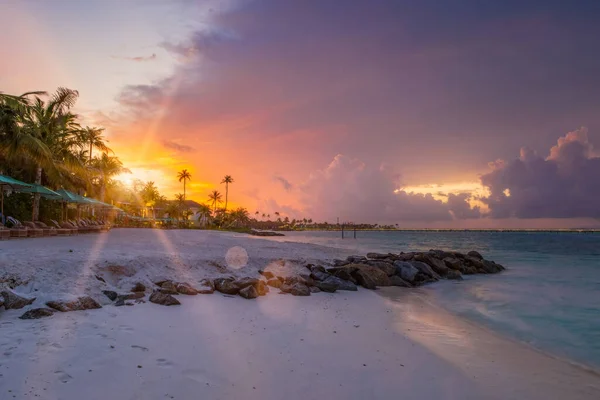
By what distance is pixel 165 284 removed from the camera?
11.1 metres

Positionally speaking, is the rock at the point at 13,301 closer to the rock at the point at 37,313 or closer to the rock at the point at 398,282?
the rock at the point at 37,313

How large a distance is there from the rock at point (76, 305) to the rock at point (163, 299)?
53.3 inches

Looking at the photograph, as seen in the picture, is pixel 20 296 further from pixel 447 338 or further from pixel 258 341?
pixel 447 338

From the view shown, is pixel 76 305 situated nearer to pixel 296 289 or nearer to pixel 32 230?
pixel 296 289

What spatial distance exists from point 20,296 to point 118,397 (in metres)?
5.34

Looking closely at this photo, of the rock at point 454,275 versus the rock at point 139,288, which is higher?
the rock at point 139,288

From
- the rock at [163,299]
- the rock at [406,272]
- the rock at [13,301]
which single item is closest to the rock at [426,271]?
the rock at [406,272]

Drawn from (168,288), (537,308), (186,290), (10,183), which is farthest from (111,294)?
(10,183)

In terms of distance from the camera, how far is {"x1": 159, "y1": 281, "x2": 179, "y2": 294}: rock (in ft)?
33.8

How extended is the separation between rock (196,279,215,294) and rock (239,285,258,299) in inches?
37.6

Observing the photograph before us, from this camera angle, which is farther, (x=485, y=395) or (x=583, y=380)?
(x=583, y=380)

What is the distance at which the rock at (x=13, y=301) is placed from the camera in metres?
7.85

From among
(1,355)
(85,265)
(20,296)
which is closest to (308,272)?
(85,265)

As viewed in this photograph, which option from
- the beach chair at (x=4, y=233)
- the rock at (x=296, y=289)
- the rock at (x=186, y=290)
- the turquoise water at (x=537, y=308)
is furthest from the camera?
the beach chair at (x=4, y=233)
